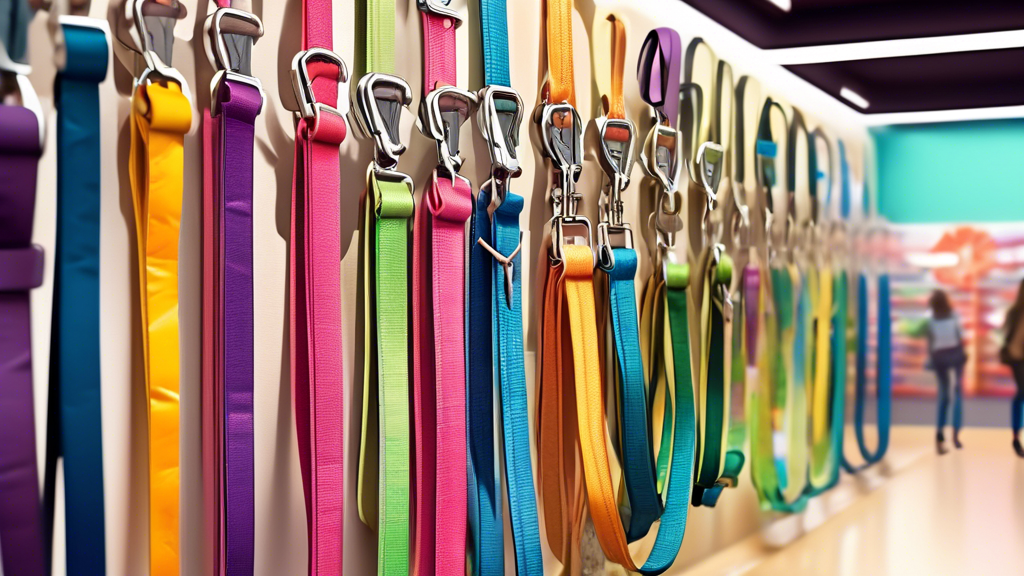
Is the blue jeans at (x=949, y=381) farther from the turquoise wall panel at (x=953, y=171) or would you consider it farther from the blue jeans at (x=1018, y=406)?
the turquoise wall panel at (x=953, y=171)

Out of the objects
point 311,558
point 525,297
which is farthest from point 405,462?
point 525,297

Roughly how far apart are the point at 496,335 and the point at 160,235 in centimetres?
31

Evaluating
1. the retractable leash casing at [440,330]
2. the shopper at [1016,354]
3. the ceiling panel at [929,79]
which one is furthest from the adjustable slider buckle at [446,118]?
the shopper at [1016,354]

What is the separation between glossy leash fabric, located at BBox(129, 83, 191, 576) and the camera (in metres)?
0.47

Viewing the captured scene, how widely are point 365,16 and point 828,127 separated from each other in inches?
34.0

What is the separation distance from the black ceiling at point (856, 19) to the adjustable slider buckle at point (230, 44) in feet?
2.52

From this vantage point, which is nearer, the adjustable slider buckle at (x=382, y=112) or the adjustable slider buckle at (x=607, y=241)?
the adjustable slider buckle at (x=382, y=112)

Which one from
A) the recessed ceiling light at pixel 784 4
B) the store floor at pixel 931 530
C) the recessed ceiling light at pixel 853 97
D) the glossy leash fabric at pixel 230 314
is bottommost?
the store floor at pixel 931 530

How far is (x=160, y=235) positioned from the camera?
481mm

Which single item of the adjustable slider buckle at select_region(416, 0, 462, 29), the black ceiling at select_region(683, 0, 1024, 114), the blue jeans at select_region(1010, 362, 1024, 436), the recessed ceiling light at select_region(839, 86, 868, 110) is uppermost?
the black ceiling at select_region(683, 0, 1024, 114)

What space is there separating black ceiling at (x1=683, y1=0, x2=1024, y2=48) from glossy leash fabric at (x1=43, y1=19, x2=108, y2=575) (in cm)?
88

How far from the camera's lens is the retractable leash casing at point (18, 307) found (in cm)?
43

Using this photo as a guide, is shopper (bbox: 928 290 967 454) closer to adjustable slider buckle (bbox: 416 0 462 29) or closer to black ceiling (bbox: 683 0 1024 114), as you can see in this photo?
black ceiling (bbox: 683 0 1024 114)

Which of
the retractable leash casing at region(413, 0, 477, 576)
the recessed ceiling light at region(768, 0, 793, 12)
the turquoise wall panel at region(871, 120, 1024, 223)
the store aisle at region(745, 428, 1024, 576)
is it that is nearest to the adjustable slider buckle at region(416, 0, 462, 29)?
the retractable leash casing at region(413, 0, 477, 576)
